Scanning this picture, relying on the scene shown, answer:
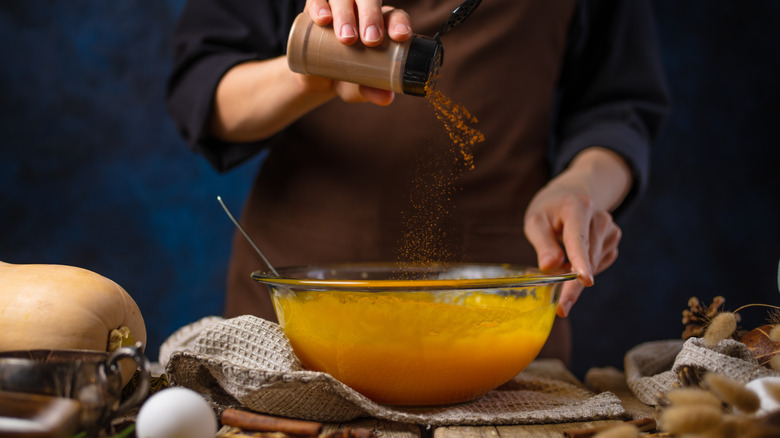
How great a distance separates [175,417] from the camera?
22.5 inches

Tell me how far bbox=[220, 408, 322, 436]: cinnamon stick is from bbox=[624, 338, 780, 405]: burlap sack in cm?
39

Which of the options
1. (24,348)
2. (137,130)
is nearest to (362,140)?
(24,348)

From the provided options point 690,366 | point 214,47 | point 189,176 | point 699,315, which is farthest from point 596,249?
point 189,176

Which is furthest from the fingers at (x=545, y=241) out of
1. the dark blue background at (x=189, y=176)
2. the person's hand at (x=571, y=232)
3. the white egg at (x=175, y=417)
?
the dark blue background at (x=189, y=176)

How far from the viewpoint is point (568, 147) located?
136 cm

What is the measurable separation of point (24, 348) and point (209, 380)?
8.0 inches

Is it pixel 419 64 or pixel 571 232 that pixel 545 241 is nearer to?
pixel 571 232

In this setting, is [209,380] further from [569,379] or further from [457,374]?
[569,379]

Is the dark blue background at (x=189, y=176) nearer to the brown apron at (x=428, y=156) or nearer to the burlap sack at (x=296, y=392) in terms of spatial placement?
the brown apron at (x=428, y=156)

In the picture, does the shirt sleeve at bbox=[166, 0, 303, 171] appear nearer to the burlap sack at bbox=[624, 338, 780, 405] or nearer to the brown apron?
the brown apron

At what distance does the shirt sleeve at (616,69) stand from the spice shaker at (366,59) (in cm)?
67

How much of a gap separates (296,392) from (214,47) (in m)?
0.86

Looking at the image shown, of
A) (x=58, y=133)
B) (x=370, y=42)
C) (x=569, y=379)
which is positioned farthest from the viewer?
(x=58, y=133)

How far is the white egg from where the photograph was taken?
1.87 feet
